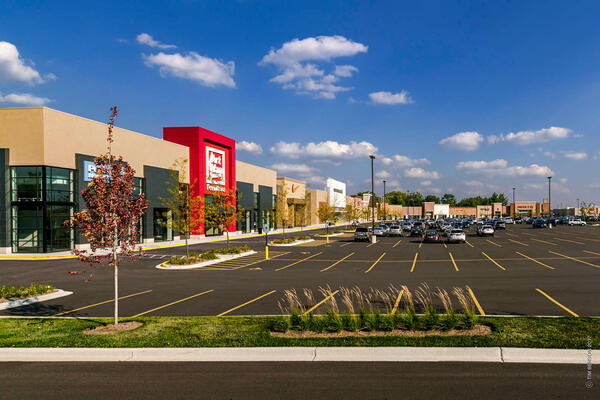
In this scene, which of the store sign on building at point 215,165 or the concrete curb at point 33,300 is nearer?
the concrete curb at point 33,300

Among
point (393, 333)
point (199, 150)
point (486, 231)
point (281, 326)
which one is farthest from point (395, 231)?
point (281, 326)

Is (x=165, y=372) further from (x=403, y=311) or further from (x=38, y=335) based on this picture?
(x=403, y=311)

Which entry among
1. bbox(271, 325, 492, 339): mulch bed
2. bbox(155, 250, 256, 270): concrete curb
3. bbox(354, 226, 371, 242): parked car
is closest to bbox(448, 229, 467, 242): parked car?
bbox(354, 226, 371, 242): parked car

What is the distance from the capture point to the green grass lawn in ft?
27.0

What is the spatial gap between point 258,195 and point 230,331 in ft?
201

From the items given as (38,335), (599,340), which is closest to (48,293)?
(38,335)

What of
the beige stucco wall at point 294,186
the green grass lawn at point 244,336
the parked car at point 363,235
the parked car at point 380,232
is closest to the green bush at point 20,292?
the green grass lawn at point 244,336

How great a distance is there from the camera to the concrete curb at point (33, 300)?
1336cm

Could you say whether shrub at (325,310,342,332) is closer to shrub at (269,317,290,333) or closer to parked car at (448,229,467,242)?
shrub at (269,317,290,333)

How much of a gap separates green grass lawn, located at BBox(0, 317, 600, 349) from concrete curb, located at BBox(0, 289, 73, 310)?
350cm

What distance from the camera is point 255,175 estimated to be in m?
69.2

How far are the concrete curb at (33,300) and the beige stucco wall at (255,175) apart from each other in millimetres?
47063

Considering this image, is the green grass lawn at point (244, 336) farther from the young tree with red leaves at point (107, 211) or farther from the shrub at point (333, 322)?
the young tree with red leaves at point (107, 211)

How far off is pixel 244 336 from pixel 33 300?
1005cm
